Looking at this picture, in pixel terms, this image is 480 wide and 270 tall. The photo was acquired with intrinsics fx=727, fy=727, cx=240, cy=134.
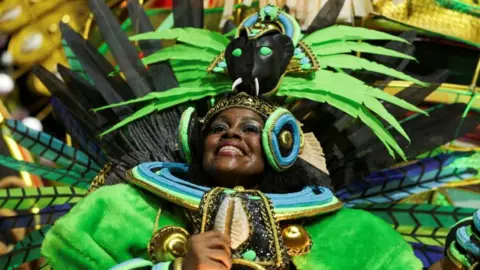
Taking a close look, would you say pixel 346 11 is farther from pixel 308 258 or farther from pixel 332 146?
pixel 308 258

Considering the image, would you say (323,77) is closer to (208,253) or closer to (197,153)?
(197,153)

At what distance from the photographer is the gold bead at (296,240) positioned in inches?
79.1

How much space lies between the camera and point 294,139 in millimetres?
2164

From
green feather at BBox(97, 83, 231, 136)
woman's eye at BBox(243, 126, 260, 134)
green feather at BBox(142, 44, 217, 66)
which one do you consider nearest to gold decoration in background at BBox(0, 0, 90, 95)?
green feather at BBox(142, 44, 217, 66)

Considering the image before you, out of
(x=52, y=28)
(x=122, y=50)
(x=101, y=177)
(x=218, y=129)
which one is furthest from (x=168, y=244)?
(x=52, y=28)

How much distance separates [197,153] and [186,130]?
0.10 metres

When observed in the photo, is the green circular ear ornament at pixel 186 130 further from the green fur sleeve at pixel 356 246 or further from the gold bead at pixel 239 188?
the green fur sleeve at pixel 356 246

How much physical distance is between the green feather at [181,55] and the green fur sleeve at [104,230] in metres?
0.67

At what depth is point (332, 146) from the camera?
2646 millimetres

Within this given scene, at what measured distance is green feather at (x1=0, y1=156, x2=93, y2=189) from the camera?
264 cm

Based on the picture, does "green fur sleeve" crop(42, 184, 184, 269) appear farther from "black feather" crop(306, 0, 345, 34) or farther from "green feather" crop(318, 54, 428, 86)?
"black feather" crop(306, 0, 345, 34)

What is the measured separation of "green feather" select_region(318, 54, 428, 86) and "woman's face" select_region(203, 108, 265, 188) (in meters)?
0.50

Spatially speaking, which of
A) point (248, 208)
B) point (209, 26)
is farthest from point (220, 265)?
point (209, 26)

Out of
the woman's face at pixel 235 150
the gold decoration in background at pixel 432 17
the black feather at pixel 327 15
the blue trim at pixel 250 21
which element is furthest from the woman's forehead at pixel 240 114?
the gold decoration in background at pixel 432 17
